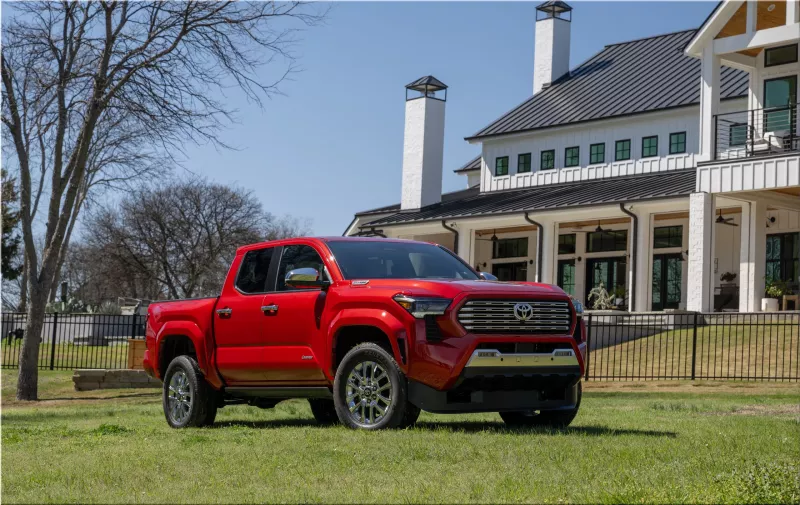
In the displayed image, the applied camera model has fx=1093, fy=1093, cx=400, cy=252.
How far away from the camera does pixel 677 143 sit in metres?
36.1

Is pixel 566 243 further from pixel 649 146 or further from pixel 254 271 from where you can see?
pixel 254 271

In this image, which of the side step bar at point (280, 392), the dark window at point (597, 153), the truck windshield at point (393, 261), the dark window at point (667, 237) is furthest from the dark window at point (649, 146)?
the side step bar at point (280, 392)

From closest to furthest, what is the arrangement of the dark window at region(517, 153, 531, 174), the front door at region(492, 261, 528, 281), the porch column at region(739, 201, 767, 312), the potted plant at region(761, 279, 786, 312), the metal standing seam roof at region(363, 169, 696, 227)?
the potted plant at region(761, 279, 786, 312)
the porch column at region(739, 201, 767, 312)
the metal standing seam roof at region(363, 169, 696, 227)
the front door at region(492, 261, 528, 281)
the dark window at region(517, 153, 531, 174)

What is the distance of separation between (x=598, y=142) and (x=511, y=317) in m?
30.3

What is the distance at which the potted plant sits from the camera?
29.0m

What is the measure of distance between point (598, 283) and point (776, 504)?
32.6 metres

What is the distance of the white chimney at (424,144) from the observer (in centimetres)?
4209

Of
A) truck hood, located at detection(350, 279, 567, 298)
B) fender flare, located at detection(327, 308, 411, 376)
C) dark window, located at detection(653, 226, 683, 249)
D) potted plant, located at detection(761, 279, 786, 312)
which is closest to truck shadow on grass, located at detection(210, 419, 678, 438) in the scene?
fender flare, located at detection(327, 308, 411, 376)

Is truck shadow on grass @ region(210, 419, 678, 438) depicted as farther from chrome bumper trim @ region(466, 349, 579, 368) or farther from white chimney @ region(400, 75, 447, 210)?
white chimney @ region(400, 75, 447, 210)

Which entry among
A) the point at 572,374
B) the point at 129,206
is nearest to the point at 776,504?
the point at 572,374

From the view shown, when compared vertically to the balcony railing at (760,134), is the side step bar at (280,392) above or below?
below

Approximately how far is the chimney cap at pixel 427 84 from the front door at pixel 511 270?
7.24m

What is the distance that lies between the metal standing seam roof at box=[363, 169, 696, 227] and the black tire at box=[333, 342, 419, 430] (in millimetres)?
23175

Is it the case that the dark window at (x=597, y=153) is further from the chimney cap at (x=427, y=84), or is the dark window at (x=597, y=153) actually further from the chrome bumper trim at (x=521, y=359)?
the chrome bumper trim at (x=521, y=359)
